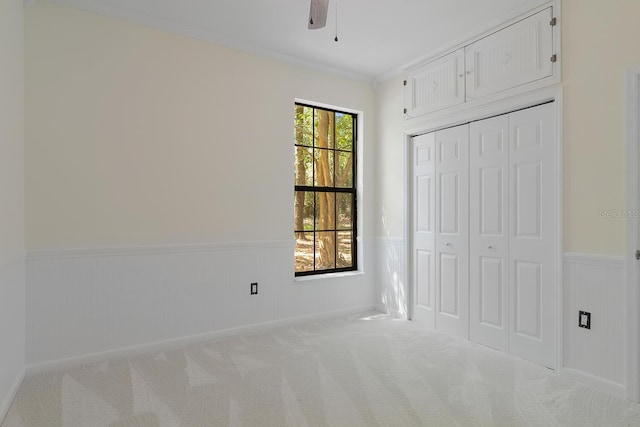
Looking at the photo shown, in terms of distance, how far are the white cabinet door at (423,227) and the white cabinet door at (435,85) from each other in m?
0.31

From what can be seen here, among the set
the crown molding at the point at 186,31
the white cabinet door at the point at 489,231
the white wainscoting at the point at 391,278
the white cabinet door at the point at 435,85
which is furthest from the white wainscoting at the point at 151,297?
the white cabinet door at the point at 435,85

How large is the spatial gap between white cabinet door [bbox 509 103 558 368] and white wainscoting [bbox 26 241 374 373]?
191 cm

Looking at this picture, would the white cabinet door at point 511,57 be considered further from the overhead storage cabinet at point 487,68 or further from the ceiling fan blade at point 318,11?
the ceiling fan blade at point 318,11

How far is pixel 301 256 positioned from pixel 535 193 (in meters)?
2.30

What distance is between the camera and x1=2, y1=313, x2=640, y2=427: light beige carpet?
2.17 metres

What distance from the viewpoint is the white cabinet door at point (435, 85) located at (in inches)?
140

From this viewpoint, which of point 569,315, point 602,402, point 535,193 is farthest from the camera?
point 535,193

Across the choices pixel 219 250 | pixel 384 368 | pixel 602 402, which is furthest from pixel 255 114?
pixel 602 402

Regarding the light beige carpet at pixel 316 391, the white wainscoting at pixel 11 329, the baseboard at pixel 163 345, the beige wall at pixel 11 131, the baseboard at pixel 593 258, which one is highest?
the beige wall at pixel 11 131

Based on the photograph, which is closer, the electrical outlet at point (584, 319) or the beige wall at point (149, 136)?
the electrical outlet at point (584, 319)

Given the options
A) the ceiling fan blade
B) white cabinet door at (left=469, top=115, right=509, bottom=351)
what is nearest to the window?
white cabinet door at (left=469, top=115, right=509, bottom=351)

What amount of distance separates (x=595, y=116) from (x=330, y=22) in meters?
2.11

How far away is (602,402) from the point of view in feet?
7.80

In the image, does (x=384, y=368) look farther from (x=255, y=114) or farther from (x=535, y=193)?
(x=255, y=114)
